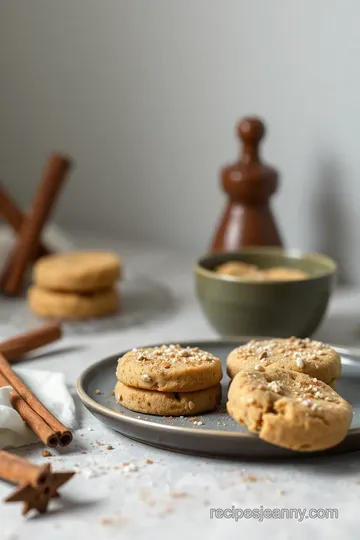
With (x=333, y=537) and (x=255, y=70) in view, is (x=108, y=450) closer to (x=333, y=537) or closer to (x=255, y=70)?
(x=333, y=537)

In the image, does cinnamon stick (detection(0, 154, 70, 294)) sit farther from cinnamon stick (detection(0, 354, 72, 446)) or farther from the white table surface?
the white table surface

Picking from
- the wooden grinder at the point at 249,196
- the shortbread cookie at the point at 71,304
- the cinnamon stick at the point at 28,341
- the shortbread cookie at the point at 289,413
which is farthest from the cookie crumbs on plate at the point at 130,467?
the wooden grinder at the point at 249,196

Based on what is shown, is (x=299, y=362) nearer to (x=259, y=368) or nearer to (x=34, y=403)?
(x=259, y=368)

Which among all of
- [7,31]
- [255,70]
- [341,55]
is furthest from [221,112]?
[7,31]

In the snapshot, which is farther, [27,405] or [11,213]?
[11,213]

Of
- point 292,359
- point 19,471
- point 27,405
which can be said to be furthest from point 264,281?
point 19,471

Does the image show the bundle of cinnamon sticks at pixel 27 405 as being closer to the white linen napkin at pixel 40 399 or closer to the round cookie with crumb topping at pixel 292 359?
the white linen napkin at pixel 40 399
